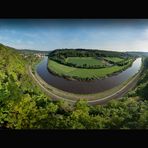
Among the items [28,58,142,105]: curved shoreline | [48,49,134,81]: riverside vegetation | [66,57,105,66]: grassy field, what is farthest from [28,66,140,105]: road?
[66,57,105,66]: grassy field

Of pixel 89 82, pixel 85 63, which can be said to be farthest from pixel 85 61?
pixel 89 82

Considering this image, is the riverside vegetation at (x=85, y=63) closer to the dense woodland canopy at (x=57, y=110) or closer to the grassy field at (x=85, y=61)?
the grassy field at (x=85, y=61)

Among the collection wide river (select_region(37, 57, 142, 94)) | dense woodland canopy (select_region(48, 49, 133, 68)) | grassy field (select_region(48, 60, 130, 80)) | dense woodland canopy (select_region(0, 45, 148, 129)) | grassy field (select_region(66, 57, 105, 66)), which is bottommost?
dense woodland canopy (select_region(0, 45, 148, 129))

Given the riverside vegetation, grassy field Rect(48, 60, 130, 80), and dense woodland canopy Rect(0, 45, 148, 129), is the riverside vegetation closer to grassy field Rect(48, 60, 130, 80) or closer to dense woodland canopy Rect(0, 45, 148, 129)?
grassy field Rect(48, 60, 130, 80)

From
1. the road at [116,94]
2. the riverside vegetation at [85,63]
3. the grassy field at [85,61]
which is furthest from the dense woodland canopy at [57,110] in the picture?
the grassy field at [85,61]

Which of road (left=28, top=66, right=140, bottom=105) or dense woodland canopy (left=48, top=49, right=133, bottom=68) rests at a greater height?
dense woodland canopy (left=48, top=49, right=133, bottom=68)
